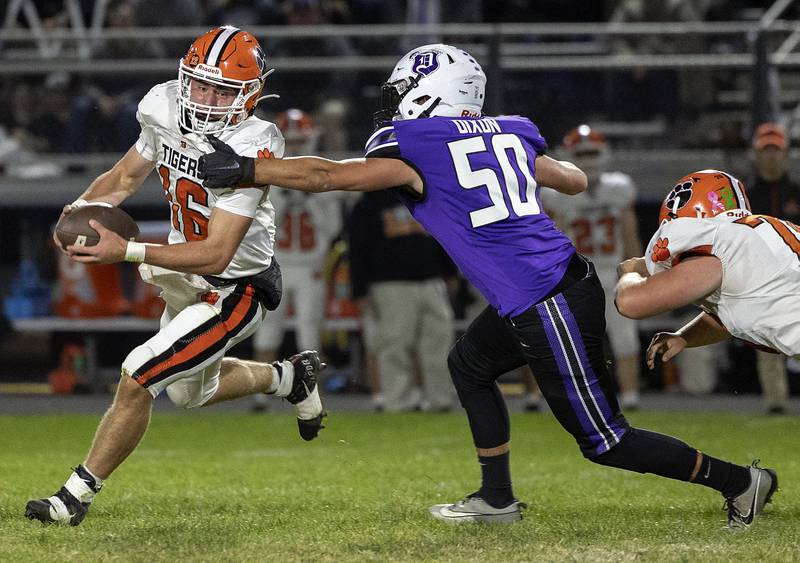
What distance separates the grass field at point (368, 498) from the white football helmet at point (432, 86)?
1502 mm

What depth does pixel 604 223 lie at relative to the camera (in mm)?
9273

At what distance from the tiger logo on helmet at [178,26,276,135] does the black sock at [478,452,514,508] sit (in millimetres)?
1625

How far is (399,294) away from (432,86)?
4917 millimetres

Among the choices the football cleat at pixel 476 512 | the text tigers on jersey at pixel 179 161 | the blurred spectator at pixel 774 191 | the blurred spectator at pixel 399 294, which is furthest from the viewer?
the blurred spectator at pixel 399 294

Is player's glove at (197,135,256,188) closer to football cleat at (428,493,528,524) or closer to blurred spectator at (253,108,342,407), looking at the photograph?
football cleat at (428,493,528,524)

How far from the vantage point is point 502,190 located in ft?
14.8

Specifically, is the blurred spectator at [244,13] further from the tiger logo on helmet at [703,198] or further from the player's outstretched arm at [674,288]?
the player's outstretched arm at [674,288]

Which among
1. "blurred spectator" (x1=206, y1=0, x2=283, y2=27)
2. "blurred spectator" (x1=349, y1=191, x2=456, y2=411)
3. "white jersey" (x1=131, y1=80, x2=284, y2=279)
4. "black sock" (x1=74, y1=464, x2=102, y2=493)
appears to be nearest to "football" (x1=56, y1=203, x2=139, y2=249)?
"white jersey" (x1=131, y1=80, x2=284, y2=279)

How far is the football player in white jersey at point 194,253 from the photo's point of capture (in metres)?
4.62

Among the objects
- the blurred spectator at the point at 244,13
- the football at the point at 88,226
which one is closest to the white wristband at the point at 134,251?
the football at the point at 88,226

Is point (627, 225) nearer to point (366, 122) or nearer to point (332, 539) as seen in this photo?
point (366, 122)

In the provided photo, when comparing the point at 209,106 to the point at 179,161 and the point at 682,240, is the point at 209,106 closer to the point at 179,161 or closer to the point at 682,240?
the point at 179,161

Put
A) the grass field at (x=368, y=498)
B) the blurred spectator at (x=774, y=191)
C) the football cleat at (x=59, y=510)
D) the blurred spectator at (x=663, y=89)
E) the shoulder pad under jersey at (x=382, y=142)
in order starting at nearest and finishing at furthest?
the grass field at (x=368, y=498) → the shoulder pad under jersey at (x=382, y=142) → the football cleat at (x=59, y=510) → the blurred spectator at (x=774, y=191) → the blurred spectator at (x=663, y=89)

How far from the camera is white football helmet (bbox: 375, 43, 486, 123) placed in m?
4.59
